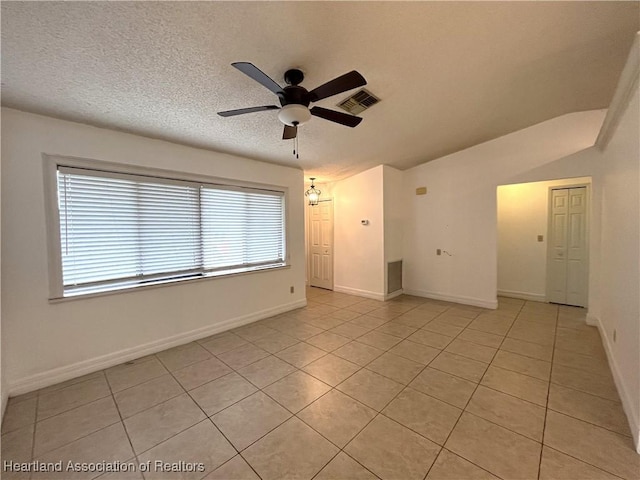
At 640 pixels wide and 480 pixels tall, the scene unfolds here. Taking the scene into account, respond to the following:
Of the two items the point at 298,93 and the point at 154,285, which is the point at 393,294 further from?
the point at 298,93

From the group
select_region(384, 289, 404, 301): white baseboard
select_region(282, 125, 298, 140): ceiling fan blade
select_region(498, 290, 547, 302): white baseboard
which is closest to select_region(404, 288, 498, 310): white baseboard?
select_region(384, 289, 404, 301): white baseboard

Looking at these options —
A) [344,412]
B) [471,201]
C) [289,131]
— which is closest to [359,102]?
[289,131]

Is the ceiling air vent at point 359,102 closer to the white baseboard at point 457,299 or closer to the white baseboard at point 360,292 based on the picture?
the white baseboard at point 360,292

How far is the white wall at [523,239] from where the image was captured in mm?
4668

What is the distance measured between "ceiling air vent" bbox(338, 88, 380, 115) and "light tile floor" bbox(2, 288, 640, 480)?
105 inches

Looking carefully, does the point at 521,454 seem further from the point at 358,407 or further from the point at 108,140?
the point at 108,140

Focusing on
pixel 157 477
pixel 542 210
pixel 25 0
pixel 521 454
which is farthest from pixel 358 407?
pixel 542 210

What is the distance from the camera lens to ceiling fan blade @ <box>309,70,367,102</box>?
5.26ft

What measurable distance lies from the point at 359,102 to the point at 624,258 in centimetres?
265

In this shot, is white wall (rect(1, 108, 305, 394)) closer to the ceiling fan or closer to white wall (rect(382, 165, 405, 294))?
the ceiling fan

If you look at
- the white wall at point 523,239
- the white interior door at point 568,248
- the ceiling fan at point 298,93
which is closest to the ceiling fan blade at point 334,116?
the ceiling fan at point 298,93

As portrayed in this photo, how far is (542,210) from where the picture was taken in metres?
4.64

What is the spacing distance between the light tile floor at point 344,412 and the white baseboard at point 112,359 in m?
0.09

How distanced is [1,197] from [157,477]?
8.29 feet
